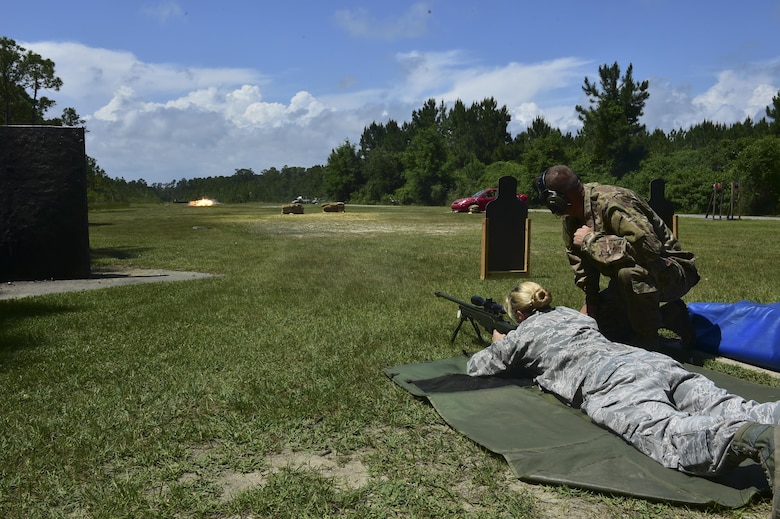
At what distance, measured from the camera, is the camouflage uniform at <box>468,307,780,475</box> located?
2992 millimetres

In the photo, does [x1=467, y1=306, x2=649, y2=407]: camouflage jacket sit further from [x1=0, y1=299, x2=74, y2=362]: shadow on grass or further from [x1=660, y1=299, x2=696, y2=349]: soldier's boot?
[x1=0, y1=299, x2=74, y2=362]: shadow on grass

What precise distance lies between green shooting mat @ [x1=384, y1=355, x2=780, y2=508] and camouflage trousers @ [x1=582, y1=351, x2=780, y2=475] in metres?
0.10

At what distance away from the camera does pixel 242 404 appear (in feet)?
14.1

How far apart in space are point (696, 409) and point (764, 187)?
40.6m

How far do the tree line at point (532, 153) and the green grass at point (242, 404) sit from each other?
99.3 ft

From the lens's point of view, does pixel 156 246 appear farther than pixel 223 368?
Yes

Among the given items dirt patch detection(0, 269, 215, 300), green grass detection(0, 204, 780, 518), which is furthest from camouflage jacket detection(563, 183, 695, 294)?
dirt patch detection(0, 269, 215, 300)

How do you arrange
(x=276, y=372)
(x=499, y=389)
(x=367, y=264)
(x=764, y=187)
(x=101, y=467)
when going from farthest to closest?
(x=764, y=187) < (x=367, y=264) < (x=276, y=372) < (x=499, y=389) < (x=101, y=467)

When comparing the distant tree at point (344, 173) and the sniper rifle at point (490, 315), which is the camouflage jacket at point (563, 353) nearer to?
the sniper rifle at point (490, 315)

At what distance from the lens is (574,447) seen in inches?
136

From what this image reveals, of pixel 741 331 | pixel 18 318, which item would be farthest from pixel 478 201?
pixel 741 331

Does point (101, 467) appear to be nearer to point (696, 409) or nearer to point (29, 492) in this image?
point (29, 492)

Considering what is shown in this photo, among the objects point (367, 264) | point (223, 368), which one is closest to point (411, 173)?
point (367, 264)

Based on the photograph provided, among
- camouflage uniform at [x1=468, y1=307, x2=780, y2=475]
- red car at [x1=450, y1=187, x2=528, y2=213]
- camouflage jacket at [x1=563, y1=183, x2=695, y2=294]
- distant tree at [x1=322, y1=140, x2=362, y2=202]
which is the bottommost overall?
camouflage uniform at [x1=468, y1=307, x2=780, y2=475]
